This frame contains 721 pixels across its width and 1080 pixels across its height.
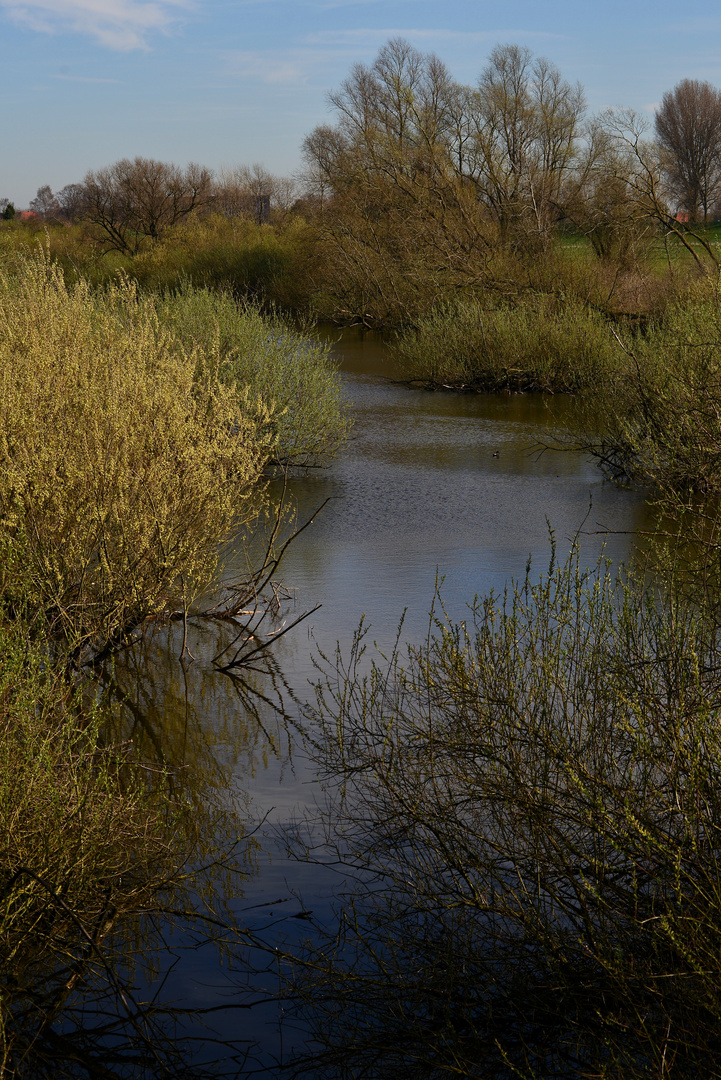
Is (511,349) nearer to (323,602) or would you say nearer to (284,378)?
(284,378)

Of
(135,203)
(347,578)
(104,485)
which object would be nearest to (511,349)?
(347,578)

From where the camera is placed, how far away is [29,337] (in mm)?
7547

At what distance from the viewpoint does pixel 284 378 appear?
14.1 metres

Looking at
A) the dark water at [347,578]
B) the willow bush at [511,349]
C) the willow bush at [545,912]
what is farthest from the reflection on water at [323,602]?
the willow bush at [511,349]

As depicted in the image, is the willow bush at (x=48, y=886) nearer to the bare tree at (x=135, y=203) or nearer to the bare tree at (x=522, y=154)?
the bare tree at (x=522, y=154)

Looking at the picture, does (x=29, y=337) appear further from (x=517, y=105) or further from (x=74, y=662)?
(x=517, y=105)

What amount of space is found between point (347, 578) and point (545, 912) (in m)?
5.48

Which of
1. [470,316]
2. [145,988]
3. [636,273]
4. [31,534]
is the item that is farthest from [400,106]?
[145,988]

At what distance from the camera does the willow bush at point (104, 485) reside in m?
6.41

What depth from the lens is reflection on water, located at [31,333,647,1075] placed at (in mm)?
4336

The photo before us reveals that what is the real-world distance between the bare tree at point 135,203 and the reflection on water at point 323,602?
3402cm

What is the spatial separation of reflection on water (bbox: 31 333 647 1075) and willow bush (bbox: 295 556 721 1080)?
0.30 metres

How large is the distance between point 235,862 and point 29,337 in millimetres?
4361

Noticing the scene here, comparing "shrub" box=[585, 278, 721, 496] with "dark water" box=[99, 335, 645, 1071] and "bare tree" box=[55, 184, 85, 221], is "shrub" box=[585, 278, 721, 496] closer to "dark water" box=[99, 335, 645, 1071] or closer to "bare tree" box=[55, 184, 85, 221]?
"dark water" box=[99, 335, 645, 1071]
